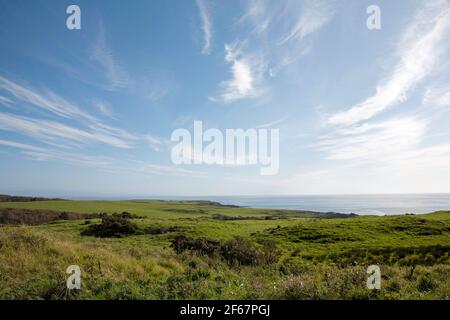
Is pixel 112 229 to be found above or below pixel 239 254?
below

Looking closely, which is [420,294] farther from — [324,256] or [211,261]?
[324,256]

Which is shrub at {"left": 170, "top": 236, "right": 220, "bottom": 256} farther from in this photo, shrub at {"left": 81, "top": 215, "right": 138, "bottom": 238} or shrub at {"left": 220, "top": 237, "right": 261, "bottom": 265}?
shrub at {"left": 81, "top": 215, "right": 138, "bottom": 238}

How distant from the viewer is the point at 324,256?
2788 cm

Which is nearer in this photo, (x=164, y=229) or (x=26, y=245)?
(x=26, y=245)
